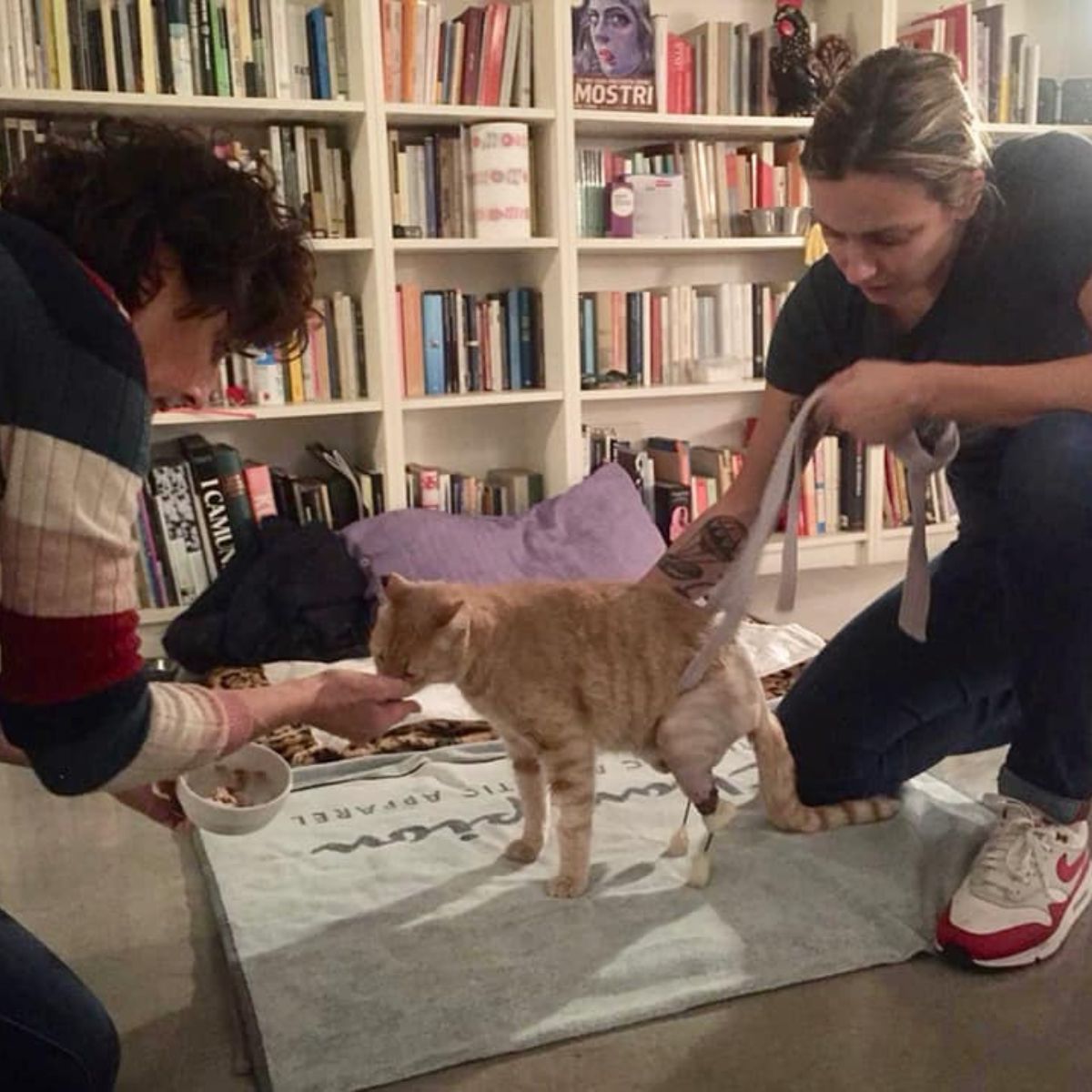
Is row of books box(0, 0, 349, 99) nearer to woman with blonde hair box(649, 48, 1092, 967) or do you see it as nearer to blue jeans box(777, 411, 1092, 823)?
woman with blonde hair box(649, 48, 1092, 967)

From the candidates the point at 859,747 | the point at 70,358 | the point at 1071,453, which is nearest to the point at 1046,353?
the point at 1071,453

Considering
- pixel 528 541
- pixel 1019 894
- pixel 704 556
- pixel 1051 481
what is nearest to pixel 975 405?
pixel 1051 481

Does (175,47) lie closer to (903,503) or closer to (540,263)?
(540,263)

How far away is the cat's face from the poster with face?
1999 millimetres

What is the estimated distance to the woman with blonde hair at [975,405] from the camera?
1.40 m

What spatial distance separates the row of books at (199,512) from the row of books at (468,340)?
43 centimetres

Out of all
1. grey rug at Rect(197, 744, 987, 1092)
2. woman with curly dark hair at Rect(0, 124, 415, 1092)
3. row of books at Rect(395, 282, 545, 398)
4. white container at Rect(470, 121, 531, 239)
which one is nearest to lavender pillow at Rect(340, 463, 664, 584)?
row of books at Rect(395, 282, 545, 398)

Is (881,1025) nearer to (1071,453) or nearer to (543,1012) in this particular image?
(543,1012)

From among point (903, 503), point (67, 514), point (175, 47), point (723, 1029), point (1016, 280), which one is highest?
point (175, 47)

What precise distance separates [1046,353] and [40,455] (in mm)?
1202

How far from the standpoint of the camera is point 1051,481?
1.42m

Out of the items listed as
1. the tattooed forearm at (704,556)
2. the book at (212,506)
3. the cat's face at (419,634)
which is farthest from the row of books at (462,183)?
the cat's face at (419,634)

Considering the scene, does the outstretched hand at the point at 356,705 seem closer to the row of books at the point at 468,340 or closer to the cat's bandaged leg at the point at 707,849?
the cat's bandaged leg at the point at 707,849

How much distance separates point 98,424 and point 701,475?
272cm
